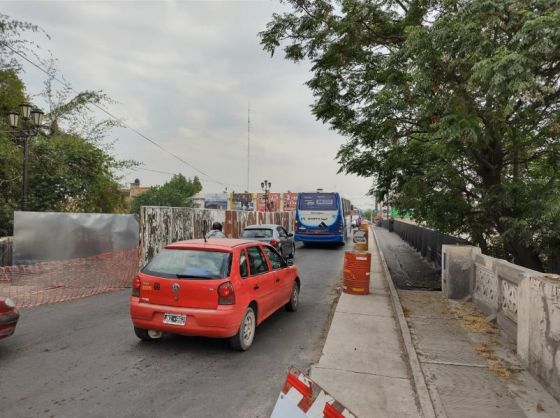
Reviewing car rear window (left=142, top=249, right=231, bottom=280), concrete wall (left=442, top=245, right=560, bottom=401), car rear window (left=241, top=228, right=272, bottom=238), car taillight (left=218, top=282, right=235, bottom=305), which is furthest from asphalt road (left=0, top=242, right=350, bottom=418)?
car rear window (left=241, top=228, right=272, bottom=238)

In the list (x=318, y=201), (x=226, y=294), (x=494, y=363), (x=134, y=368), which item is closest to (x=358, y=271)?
(x=494, y=363)

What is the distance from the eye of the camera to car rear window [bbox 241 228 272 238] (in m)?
15.6

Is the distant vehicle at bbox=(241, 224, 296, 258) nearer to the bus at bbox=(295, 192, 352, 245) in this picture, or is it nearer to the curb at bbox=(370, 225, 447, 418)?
the bus at bbox=(295, 192, 352, 245)

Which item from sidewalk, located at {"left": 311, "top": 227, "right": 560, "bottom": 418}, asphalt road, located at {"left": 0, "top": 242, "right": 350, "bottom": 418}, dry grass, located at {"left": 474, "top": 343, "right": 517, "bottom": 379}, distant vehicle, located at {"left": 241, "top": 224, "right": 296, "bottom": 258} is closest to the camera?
asphalt road, located at {"left": 0, "top": 242, "right": 350, "bottom": 418}

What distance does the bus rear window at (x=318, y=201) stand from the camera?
22562 mm

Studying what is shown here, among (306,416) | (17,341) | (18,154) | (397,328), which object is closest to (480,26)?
(397,328)

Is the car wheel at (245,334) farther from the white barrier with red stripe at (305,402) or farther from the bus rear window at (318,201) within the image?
the bus rear window at (318,201)

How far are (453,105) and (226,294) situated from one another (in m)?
5.71

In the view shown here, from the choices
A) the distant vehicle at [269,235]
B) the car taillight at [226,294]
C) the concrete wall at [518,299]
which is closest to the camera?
the concrete wall at [518,299]

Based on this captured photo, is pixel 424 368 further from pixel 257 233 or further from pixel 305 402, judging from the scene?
pixel 257 233

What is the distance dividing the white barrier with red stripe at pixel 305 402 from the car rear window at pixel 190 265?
111 inches

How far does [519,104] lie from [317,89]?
6142mm

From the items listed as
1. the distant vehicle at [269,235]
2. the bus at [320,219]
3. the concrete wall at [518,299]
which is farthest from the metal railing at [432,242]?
the distant vehicle at [269,235]

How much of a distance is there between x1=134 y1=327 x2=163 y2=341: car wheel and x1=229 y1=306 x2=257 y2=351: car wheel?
1234 millimetres
